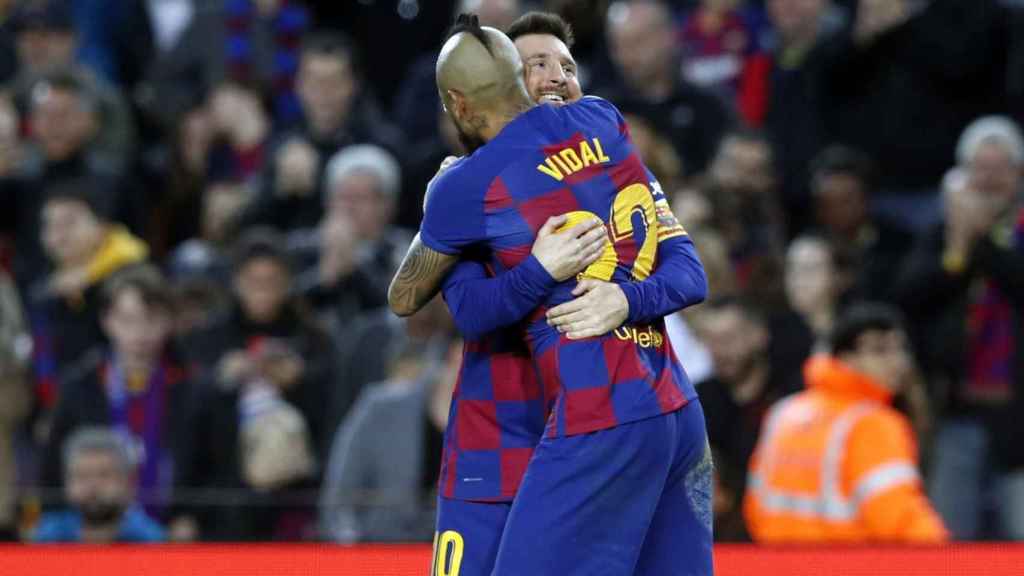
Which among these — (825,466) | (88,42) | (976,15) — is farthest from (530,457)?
(88,42)

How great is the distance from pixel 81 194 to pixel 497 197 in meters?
5.43

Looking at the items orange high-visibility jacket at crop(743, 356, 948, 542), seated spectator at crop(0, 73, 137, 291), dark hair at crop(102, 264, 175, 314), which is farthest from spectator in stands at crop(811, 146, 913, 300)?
seated spectator at crop(0, 73, 137, 291)

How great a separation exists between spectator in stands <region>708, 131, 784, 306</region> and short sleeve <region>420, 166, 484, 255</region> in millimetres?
4520

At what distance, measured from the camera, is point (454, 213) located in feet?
→ 13.9

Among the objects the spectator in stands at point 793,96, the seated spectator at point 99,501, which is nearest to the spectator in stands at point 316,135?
the spectator in stands at point 793,96

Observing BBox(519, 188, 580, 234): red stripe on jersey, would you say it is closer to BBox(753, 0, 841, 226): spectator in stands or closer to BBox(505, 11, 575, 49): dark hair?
BBox(505, 11, 575, 49): dark hair

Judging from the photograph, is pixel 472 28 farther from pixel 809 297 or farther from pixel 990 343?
pixel 990 343

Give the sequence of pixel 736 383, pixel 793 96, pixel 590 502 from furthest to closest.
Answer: pixel 793 96, pixel 736 383, pixel 590 502

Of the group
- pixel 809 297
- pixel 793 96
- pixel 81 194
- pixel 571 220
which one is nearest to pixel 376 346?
pixel 81 194

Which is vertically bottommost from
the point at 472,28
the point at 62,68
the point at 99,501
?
the point at 99,501

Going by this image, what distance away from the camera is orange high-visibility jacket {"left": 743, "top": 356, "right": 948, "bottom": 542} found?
6.78m

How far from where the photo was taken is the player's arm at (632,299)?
4.12 meters

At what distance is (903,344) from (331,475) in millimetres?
2413

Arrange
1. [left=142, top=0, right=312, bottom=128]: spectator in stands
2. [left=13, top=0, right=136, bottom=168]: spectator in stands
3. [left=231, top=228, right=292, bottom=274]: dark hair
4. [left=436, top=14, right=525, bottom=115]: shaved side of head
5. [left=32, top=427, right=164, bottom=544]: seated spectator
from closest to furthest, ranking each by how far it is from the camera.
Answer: [left=436, top=14, right=525, bottom=115]: shaved side of head < [left=32, top=427, right=164, bottom=544]: seated spectator < [left=231, top=228, right=292, bottom=274]: dark hair < [left=13, top=0, right=136, bottom=168]: spectator in stands < [left=142, top=0, right=312, bottom=128]: spectator in stands
